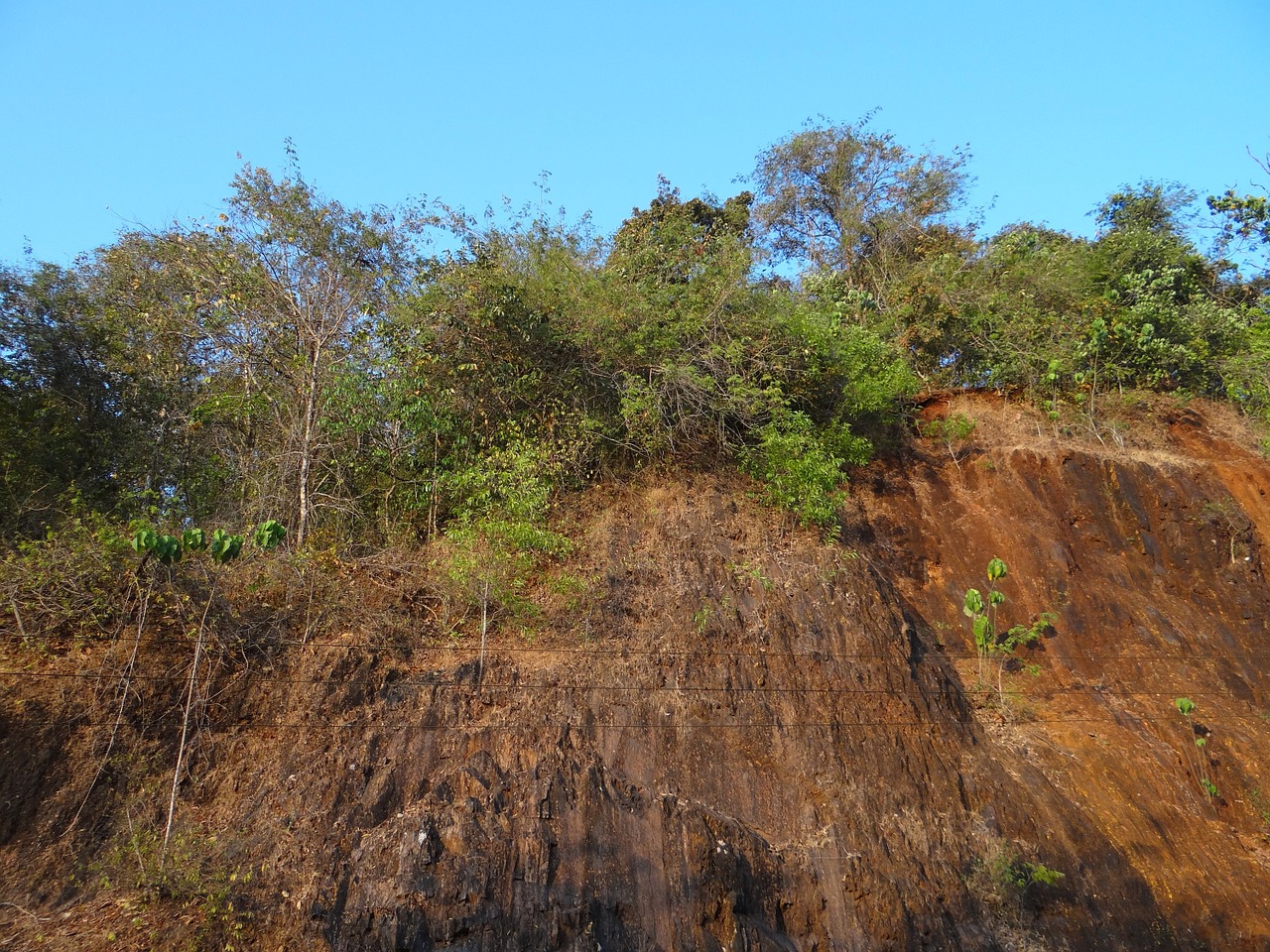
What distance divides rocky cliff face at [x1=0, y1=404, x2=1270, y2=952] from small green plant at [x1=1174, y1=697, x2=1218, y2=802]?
0.07m

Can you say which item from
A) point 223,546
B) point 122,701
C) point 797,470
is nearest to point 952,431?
point 797,470

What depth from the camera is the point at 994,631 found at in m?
12.8

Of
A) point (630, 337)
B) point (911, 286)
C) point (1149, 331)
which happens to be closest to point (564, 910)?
point (630, 337)

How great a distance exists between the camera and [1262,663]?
13.1 meters

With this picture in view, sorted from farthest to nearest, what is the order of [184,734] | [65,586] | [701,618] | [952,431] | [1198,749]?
[952,431] < [1198,749] < [701,618] < [65,586] < [184,734]

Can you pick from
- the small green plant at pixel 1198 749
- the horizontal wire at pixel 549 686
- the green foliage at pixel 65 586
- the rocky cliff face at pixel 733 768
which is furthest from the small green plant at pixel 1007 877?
the green foliage at pixel 65 586

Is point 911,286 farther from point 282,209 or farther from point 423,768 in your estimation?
point 423,768

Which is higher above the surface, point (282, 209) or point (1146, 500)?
point (282, 209)

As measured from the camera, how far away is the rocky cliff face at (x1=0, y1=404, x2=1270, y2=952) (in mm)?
7328

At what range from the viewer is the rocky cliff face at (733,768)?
7.33 m

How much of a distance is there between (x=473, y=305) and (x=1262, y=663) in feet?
43.6

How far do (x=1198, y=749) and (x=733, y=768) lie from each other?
22.9 ft

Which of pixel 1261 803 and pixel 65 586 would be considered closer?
pixel 65 586

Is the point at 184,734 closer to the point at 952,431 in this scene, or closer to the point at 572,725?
the point at 572,725
